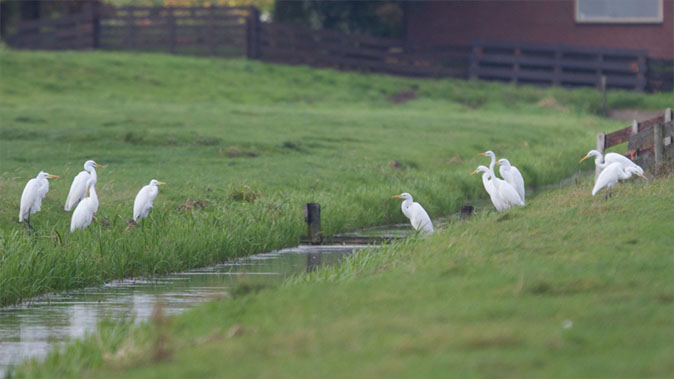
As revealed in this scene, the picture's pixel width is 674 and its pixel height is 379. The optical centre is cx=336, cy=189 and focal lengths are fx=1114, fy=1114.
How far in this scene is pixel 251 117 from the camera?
33469mm

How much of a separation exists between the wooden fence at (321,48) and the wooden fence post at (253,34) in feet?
0.14

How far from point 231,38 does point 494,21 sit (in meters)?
11.8

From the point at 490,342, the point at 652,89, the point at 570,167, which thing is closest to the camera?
the point at 490,342

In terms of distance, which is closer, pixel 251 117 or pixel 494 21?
pixel 251 117

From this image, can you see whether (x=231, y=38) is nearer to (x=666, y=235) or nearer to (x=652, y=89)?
(x=652, y=89)

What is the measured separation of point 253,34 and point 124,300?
35462 millimetres

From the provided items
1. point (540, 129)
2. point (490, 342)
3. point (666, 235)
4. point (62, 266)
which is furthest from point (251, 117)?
point (490, 342)

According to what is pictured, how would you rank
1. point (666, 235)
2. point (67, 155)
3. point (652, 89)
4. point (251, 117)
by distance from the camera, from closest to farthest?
point (666, 235) → point (67, 155) → point (251, 117) → point (652, 89)

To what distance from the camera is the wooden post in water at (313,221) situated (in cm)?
1844

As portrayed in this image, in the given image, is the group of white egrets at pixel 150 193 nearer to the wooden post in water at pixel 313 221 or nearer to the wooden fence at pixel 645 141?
the wooden fence at pixel 645 141

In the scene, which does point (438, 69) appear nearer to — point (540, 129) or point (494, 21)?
point (494, 21)

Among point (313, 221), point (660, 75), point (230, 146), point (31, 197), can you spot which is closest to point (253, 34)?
point (660, 75)

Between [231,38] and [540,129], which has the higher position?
[231,38]

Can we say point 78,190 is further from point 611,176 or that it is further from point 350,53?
point 350,53
